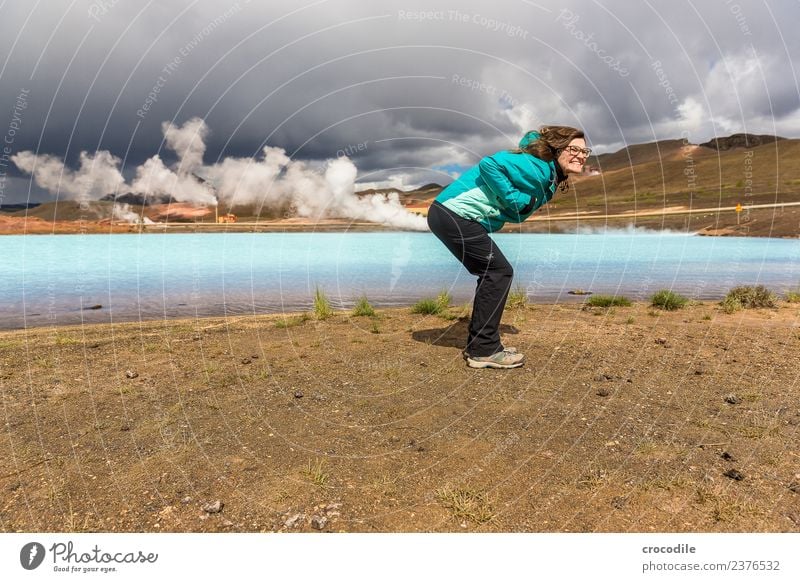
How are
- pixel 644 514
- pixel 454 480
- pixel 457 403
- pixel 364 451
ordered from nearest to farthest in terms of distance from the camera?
pixel 644 514
pixel 454 480
pixel 364 451
pixel 457 403

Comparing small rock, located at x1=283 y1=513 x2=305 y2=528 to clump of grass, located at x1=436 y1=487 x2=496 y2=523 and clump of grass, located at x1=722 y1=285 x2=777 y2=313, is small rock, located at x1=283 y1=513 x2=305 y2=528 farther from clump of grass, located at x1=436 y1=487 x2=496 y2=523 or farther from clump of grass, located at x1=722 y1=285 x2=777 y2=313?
clump of grass, located at x1=722 y1=285 x2=777 y2=313

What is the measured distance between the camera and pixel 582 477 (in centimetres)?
390

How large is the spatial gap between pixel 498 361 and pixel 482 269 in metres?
1.27

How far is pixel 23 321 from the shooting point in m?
13.6

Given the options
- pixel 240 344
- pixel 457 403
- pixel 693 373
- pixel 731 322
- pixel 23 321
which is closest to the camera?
pixel 457 403

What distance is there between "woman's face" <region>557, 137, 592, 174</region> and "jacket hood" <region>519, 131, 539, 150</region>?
15.0 inches

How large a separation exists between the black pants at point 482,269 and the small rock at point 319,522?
152 inches

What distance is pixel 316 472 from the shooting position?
395cm

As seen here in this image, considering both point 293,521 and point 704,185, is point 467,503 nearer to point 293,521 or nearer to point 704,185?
point 293,521

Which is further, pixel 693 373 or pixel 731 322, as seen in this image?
pixel 731 322

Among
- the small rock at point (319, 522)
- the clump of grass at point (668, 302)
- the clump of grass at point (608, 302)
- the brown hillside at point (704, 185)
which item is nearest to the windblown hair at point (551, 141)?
the small rock at point (319, 522)
